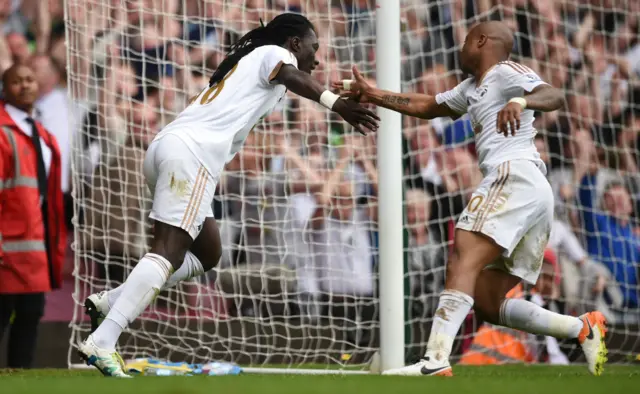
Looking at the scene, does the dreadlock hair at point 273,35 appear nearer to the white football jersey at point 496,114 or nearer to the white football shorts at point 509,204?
the white football jersey at point 496,114

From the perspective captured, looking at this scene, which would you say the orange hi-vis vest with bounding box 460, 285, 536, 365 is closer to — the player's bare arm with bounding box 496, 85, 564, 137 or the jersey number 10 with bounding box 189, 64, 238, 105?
the player's bare arm with bounding box 496, 85, 564, 137

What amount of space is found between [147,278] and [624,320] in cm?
495

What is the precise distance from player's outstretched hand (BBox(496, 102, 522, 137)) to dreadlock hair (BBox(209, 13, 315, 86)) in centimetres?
120

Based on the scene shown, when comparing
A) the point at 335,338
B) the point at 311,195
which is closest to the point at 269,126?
the point at 311,195

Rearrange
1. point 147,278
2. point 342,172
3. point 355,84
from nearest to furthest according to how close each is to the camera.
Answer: point 147,278 → point 355,84 → point 342,172

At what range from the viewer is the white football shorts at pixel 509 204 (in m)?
5.28

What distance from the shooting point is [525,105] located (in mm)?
5188

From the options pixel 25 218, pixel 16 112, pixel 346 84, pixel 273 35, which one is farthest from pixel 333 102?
pixel 16 112

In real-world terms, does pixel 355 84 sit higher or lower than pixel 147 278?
higher

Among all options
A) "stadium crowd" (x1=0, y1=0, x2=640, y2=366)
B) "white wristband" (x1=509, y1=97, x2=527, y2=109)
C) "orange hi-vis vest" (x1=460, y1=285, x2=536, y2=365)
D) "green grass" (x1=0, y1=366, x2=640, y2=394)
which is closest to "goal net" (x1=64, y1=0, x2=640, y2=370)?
"stadium crowd" (x1=0, y1=0, x2=640, y2=366)

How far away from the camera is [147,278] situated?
5023 mm

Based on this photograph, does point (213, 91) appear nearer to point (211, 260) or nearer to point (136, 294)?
point (211, 260)

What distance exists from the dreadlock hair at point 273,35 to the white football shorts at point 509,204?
1.21 metres

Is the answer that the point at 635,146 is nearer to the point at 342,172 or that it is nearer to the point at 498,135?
the point at 342,172
